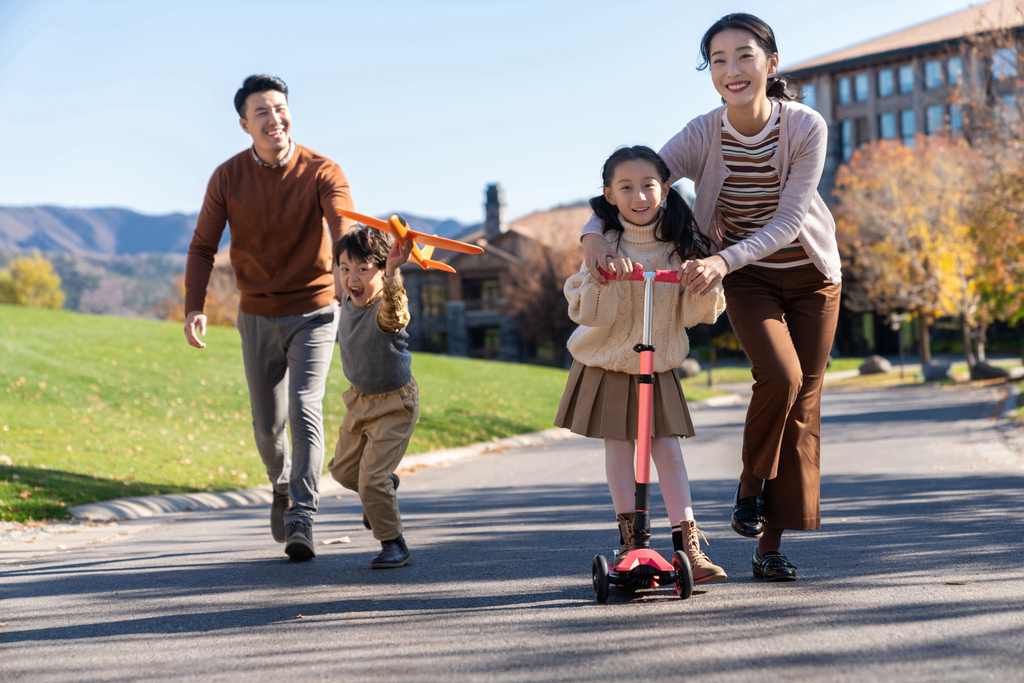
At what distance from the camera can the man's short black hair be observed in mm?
4820

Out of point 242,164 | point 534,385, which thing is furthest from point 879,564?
point 534,385

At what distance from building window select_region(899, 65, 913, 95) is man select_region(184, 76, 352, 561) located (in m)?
56.6

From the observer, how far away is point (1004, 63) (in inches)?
561

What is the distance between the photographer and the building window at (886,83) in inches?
2157

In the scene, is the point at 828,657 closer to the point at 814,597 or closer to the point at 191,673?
the point at 814,597

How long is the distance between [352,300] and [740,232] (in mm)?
1876

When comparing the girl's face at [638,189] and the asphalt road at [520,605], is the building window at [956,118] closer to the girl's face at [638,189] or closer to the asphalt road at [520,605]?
the asphalt road at [520,605]

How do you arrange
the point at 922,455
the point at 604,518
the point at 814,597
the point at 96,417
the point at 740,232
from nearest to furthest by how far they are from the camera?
the point at 814,597 < the point at 740,232 < the point at 604,518 < the point at 922,455 < the point at 96,417

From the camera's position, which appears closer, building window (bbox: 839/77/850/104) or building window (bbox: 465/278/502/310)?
building window (bbox: 465/278/502/310)

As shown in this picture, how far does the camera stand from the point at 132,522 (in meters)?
6.66

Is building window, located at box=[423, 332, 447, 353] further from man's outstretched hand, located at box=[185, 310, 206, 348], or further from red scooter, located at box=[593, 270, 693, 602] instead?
red scooter, located at box=[593, 270, 693, 602]

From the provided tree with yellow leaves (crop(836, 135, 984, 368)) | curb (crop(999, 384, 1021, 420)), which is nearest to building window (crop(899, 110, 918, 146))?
tree with yellow leaves (crop(836, 135, 984, 368))

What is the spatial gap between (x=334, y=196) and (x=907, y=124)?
2222 inches

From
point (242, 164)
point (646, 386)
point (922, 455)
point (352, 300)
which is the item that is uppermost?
point (242, 164)
